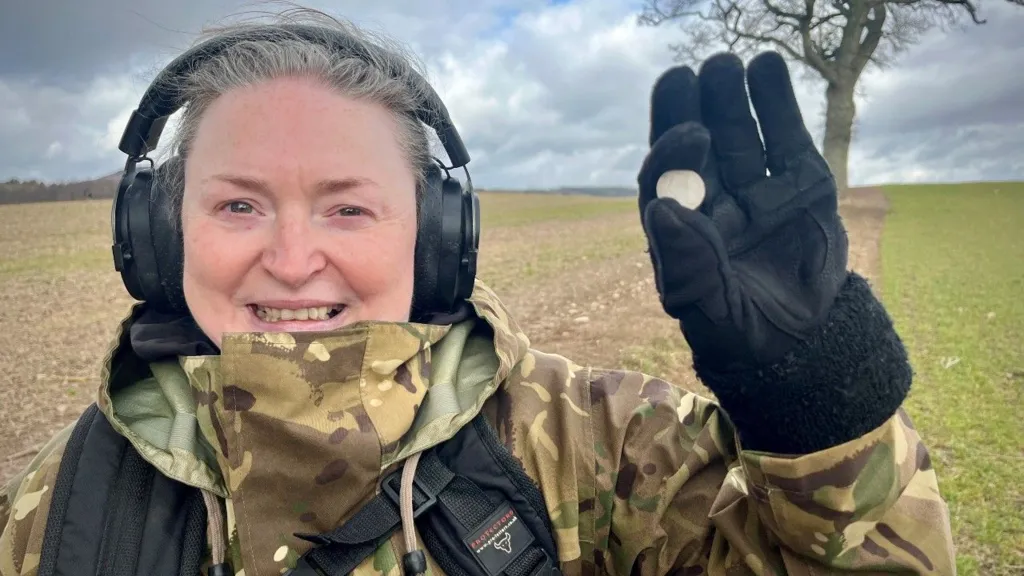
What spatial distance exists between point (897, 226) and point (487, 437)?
22125mm

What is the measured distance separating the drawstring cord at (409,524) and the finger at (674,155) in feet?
2.67

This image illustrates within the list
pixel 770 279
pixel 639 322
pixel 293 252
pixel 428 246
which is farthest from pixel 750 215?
pixel 639 322

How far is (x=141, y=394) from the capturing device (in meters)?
1.83

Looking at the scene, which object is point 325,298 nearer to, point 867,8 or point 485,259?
point 485,259

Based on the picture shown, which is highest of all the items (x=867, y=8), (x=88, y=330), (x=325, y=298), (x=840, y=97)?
(x=867, y=8)

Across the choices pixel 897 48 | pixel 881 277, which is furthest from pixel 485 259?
pixel 897 48

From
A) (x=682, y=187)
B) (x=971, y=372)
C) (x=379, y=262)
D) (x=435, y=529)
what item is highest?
(x=682, y=187)

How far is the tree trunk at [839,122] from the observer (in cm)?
2061

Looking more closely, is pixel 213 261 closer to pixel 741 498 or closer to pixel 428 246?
pixel 428 246

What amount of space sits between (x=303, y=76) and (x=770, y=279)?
1.26 meters

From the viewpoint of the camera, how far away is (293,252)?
1.65 metres

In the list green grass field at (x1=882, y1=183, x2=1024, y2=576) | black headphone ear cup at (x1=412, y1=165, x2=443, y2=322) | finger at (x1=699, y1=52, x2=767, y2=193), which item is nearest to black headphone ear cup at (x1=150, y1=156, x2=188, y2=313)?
black headphone ear cup at (x1=412, y1=165, x2=443, y2=322)

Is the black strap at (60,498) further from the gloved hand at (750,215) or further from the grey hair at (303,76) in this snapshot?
the gloved hand at (750,215)

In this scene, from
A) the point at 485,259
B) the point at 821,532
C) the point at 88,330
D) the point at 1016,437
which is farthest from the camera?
the point at 485,259
